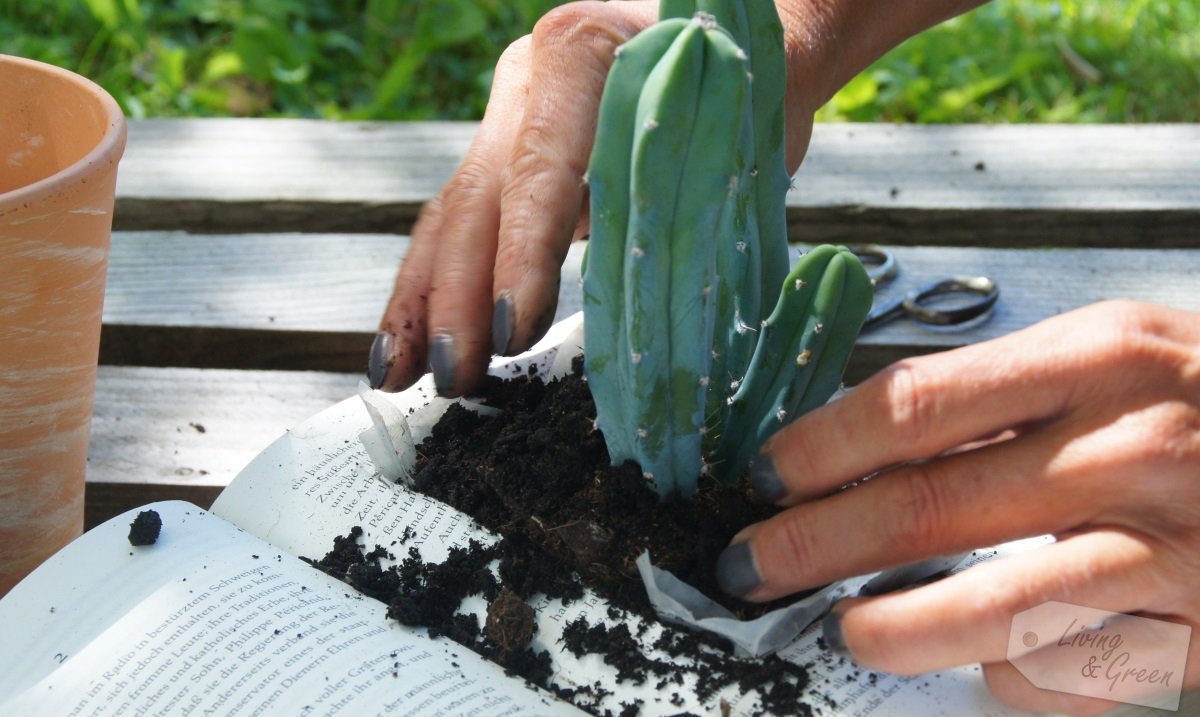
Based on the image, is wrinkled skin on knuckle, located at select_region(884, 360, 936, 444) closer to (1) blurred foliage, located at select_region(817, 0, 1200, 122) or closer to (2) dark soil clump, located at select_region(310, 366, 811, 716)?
(2) dark soil clump, located at select_region(310, 366, 811, 716)

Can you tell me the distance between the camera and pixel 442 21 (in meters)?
2.47

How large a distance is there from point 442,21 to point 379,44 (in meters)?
0.15

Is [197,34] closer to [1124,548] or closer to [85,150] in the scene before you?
[85,150]

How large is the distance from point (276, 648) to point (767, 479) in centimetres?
38

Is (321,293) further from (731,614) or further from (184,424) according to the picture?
(731,614)

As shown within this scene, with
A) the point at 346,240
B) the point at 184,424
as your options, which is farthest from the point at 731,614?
the point at 346,240

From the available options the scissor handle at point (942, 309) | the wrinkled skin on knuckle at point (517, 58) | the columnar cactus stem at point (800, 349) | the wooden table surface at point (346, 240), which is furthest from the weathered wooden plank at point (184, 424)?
the scissor handle at point (942, 309)

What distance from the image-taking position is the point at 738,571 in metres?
0.86

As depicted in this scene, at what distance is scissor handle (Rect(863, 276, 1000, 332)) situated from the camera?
4.26 ft

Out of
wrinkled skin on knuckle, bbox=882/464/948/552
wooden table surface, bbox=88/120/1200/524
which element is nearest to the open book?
wrinkled skin on knuckle, bbox=882/464/948/552

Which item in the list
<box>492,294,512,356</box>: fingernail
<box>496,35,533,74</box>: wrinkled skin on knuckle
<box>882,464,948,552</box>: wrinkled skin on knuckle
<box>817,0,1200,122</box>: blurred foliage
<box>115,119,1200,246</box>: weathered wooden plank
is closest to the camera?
<box>882,464,948,552</box>: wrinkled skin on knuckle

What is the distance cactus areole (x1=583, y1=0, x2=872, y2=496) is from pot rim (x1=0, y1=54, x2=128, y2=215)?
1.33 ft

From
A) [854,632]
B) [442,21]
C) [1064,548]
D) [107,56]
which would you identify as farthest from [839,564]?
[107,56]

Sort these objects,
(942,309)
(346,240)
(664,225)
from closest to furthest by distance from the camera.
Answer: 1. (664,225)
2. (942,309)
3. (346,240)
